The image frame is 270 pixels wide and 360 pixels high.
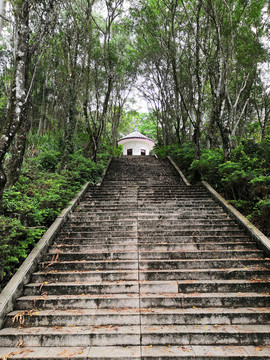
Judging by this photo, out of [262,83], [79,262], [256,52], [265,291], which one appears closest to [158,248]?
[79,262]

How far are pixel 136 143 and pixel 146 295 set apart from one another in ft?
84.2

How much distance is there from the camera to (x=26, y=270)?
4.29 m

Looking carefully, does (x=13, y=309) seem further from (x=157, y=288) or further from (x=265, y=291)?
(x=265, y=291)

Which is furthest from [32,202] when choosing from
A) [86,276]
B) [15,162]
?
[86,276]

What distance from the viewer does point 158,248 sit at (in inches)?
207

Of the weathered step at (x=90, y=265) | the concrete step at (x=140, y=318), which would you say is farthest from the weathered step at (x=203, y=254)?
the concrete step at (x=140, y=318)

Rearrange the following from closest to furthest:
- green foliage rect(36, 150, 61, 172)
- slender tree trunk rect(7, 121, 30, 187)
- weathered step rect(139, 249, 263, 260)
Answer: weathered step rect(139, 249, 263, 260) < slender tree trunk rect(7, 121, 30, 187) < green foliage rect(36, 150, 61, 172)

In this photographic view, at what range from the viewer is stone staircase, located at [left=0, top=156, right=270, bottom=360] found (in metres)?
3.26

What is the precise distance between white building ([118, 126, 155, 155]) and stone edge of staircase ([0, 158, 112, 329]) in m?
22.9

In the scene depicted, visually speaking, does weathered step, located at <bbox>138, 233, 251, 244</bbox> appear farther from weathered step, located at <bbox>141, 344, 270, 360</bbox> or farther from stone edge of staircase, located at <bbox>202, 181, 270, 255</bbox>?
weathered step, located at <bbox>141, 344, 270, 360</bbox>

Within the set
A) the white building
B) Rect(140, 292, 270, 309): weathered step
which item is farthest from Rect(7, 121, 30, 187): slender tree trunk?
the white building

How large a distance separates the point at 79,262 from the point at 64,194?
9.70ft

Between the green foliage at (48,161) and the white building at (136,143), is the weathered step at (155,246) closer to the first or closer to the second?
the green foliage at (48,161)

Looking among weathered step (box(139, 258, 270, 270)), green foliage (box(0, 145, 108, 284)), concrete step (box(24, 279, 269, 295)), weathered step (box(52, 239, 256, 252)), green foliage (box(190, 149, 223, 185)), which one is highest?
green foliage (box(190, 149, 223, 185))
